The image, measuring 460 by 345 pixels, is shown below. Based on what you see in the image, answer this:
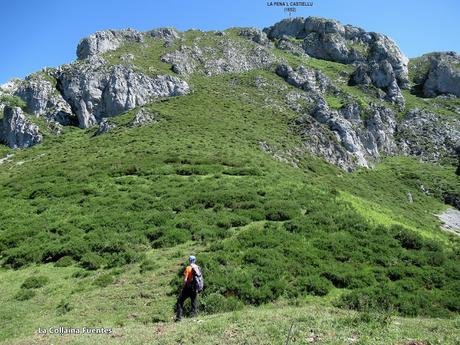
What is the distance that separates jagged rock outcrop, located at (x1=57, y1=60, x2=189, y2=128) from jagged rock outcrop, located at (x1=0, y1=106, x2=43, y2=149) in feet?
35.9

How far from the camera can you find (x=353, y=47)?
515 feet

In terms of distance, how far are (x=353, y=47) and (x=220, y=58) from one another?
66.3m

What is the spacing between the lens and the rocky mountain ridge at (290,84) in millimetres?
87312

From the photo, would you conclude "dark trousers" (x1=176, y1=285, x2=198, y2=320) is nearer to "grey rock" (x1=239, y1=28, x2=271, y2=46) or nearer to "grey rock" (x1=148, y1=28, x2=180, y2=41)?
"grey rock" (x1=148, y1=28, x2=180, y2=41)

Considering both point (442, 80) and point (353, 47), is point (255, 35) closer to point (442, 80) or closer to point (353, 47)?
point (353, 47)

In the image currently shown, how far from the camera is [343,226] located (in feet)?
87.2

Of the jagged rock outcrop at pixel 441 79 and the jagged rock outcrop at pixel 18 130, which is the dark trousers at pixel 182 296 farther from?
the jagged rock outcrop at pixel 441 79

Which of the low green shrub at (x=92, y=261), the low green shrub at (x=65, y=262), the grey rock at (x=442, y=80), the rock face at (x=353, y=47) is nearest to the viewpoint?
the low green shrub at (x=92, y=261)

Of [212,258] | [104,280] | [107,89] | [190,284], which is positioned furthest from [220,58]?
[190,284]

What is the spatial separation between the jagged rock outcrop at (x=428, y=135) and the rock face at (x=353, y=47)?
16728 mm

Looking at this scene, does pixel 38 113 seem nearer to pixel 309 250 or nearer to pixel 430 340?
pixel 309 250

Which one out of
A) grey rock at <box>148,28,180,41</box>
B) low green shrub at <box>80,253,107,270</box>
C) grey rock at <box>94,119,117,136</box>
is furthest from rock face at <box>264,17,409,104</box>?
low green shrub at <box>80,253,107,270</box>

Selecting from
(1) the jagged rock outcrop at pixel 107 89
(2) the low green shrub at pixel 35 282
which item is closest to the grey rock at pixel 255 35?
(1) the jagged rock outcrop at pixel 107 89

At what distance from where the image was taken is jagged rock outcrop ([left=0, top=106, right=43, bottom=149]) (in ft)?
279
